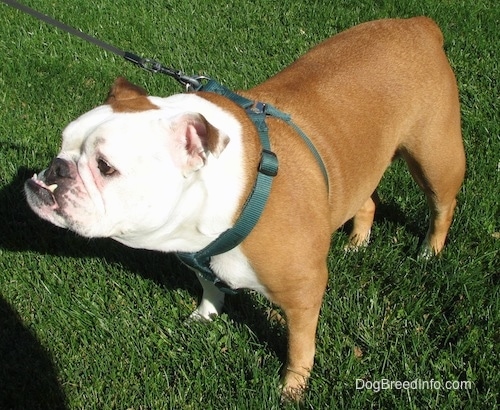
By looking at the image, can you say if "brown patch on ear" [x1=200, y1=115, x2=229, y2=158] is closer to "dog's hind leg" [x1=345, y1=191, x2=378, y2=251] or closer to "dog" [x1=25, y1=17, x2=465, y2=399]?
"dog" [x1=25, y1=17, x2=465, y2=399]

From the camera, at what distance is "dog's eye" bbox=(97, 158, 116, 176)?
210 centimetres

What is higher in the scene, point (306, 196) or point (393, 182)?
point (306, 196)

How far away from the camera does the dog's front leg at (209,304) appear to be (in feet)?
10.6

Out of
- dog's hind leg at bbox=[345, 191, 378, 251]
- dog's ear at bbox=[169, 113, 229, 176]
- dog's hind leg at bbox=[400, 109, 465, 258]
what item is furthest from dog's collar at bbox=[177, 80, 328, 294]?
dog's hind leg at bbox=[345, 191, 378, 251]

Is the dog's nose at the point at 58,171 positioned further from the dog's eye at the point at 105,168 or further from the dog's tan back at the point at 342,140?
the dog's tan back at the point at 342,140

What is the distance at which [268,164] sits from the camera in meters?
2.35

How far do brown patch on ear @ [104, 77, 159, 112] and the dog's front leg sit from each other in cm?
111

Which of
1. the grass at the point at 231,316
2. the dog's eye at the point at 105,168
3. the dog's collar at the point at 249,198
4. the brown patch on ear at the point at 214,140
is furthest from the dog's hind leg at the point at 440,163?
the dog's eye at the point at 105,168

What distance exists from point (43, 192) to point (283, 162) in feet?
2.91

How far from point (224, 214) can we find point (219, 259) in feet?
0.87

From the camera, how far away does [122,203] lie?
2141mm

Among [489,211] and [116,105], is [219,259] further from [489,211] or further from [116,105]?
[489,211]

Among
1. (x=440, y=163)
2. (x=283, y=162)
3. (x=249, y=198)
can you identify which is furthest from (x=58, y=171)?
(x=440, y=163)

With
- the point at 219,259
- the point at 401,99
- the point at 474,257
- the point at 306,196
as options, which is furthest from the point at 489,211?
the point at 219,259
